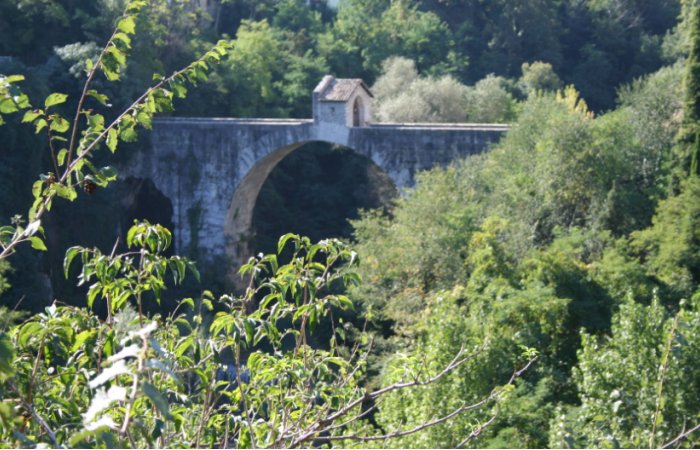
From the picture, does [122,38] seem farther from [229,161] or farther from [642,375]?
[229,161]

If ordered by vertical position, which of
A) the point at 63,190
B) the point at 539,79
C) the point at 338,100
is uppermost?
the point at 539,79

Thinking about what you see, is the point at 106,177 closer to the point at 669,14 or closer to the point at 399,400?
the point at 399,400

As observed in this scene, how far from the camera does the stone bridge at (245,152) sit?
21.1 meters

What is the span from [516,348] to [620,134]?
259 inches

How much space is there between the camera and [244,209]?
2411 cm

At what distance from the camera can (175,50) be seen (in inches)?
1058

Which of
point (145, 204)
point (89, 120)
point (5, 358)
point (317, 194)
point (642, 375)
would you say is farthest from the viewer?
point (317, 194)

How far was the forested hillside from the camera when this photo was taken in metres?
4.78

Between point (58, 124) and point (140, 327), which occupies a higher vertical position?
point (58, 124)

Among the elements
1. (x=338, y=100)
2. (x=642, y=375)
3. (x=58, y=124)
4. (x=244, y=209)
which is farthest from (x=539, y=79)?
(x=58, y=124)

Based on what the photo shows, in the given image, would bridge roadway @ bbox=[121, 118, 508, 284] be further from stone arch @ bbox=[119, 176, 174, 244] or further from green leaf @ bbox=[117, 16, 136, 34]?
green leaf @ bbox=[117, 16, 136, 34]

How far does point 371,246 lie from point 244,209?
6.17 metres

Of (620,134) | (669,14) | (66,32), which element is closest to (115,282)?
(620,134)

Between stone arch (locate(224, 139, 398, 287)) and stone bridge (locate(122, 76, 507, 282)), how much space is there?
0.02 metres
